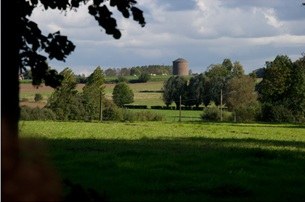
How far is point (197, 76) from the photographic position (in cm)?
13625

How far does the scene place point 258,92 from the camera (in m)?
120

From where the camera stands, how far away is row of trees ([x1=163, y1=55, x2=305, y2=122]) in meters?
96.8

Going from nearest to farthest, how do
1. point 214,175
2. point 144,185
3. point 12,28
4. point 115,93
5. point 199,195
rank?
point 12,28 → point 199,195 → point 144,185 → point 214,175 → point 115,93

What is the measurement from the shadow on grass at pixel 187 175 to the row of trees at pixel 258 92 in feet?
251

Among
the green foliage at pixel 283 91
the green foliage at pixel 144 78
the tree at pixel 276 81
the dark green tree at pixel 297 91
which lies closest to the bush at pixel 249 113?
the green foliage at pixel 283 91

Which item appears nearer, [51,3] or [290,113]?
[51,3]

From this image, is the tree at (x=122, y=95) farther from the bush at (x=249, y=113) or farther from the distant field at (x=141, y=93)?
the bush at (x=249, y=113)

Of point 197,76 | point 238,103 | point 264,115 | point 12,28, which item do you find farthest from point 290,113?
point 12,28

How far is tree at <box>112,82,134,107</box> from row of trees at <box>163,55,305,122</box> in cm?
811

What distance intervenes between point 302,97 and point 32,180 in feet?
319

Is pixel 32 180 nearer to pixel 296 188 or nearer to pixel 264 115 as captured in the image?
pixel 296 188

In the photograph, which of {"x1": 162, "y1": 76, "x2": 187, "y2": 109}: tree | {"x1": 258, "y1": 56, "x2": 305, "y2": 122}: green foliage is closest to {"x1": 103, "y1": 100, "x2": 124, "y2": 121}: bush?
{"x1": 258, "y1": 56, "x2": 305, "y2": 122}: green foliage

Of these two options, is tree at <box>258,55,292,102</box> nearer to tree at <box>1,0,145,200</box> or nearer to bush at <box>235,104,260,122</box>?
bush at <box>235,104,260,122</box>

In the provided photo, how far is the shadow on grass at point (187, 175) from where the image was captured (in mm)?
12344
